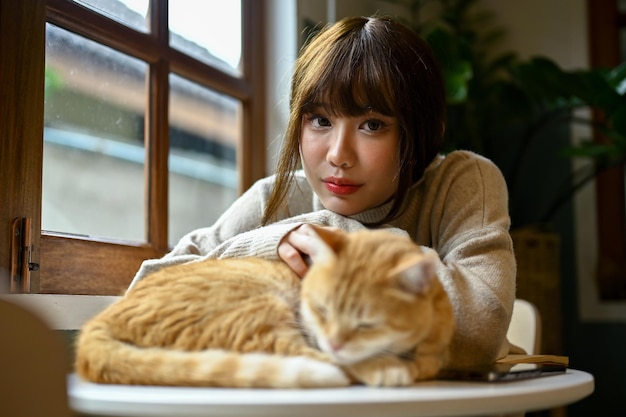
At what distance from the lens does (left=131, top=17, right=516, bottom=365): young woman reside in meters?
1.12

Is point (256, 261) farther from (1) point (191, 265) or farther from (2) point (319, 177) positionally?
(2) point (319, 177)

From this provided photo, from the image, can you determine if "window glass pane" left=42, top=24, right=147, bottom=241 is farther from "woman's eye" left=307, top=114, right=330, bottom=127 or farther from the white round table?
the white round table

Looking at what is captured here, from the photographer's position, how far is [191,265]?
1.04m

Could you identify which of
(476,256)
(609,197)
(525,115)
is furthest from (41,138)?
(609,197)

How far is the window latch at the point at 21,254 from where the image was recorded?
1.29m

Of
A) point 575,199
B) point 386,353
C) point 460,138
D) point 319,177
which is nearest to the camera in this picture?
point 386,353

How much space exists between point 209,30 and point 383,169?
41.2 inches

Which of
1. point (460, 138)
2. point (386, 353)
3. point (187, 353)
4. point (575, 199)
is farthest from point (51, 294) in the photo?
point (575, 199)

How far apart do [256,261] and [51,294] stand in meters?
0.55

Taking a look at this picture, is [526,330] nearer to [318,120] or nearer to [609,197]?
[318,120]

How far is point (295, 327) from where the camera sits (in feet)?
2.89

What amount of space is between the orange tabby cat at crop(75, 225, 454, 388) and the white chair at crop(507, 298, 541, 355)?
901 millimetres

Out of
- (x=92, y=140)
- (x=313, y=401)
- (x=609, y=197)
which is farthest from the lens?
(x=609, y=197)

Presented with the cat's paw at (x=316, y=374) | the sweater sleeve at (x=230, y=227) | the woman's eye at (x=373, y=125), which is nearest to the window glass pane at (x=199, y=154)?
the sweater sleeve at (x=230, y=227)
